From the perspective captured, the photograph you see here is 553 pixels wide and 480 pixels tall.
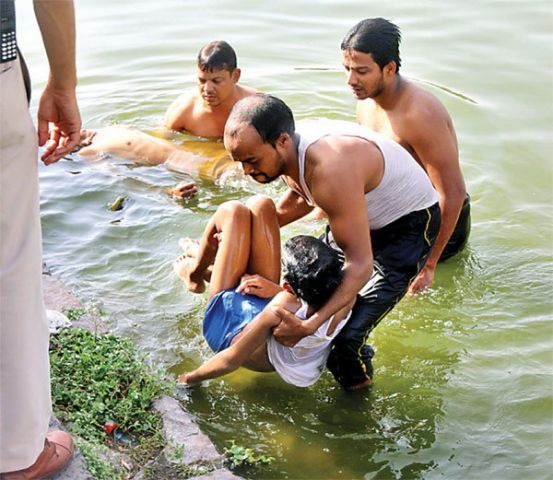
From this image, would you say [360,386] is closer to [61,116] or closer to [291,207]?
[291,207]

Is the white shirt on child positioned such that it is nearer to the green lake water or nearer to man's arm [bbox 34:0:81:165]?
the green lake water

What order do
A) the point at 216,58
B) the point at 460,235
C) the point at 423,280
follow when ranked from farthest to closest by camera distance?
the point at 216,58
the point at 460,235
the point at 423,280

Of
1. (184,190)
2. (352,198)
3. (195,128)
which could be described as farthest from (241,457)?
(195,128)

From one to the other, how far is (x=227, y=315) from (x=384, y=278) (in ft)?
2.68

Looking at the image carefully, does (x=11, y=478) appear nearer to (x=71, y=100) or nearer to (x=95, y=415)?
(x=95, y=415)

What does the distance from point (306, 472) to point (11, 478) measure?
1433 millimetres

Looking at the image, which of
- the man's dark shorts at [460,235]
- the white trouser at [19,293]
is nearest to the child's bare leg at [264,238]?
the man's dark shorts at [460,235]

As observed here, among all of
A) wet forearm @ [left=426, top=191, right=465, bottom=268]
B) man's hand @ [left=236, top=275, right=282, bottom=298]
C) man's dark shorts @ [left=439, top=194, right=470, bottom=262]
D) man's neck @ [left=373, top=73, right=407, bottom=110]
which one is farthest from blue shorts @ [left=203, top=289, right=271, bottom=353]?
man's dark shorts @ [left=439, top=194, right=470, bottom=262]

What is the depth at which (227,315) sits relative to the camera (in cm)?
460

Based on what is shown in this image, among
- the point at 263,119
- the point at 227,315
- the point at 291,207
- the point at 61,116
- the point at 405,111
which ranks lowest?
the point at 227,315

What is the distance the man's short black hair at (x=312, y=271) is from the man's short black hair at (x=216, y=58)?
318cm

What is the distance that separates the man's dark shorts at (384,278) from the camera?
15.1 feet

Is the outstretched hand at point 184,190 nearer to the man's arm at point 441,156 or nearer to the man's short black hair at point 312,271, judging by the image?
the man's arm at point 441,156

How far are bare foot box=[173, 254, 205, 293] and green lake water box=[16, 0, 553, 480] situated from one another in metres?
0.21
